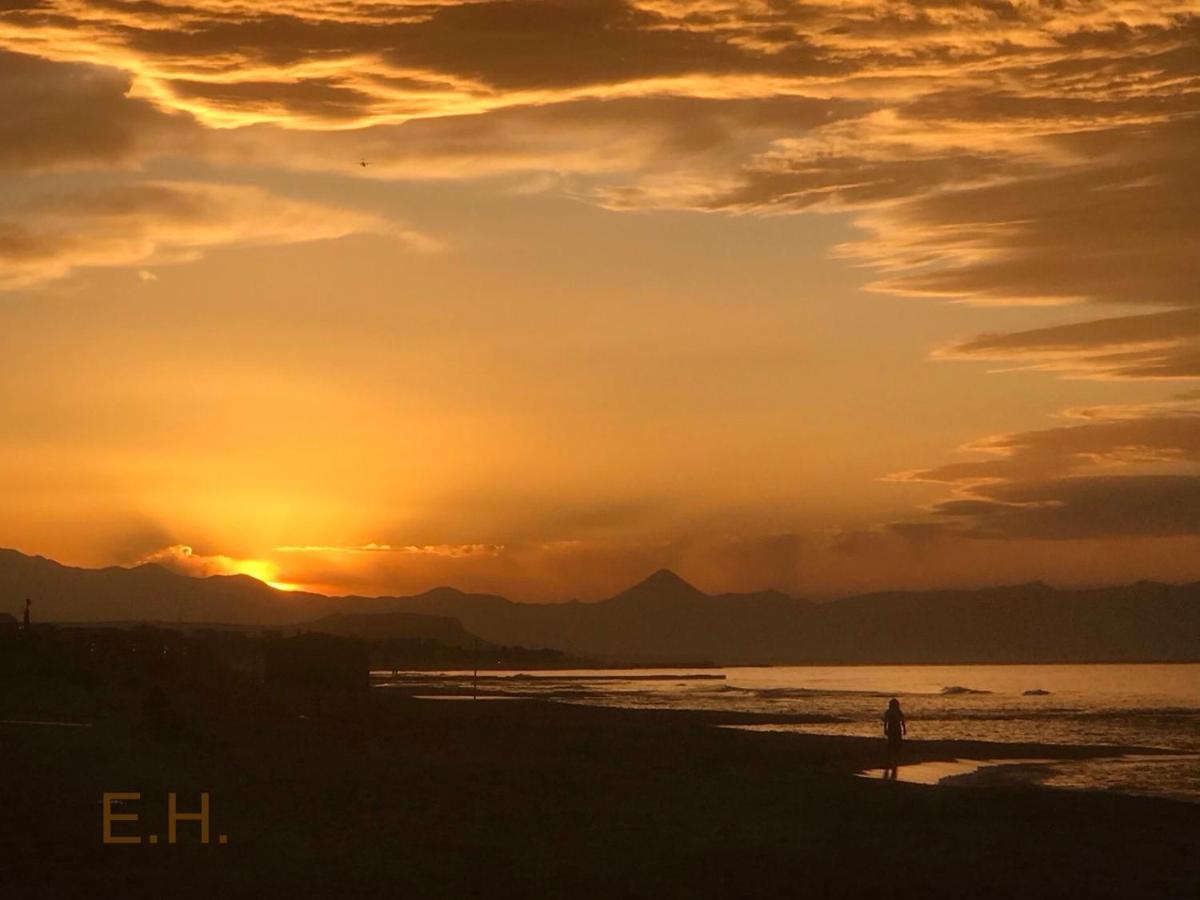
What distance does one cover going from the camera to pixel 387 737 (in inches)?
1485

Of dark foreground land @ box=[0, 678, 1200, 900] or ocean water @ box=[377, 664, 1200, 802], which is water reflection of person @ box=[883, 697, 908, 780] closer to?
ocean water @ box=[377, 664, 1200, 802]

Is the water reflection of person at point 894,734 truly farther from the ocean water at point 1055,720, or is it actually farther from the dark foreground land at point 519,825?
the dark foreground land at point 519,825

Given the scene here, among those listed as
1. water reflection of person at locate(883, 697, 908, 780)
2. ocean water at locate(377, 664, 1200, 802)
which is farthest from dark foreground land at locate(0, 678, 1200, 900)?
ocean water at locate(377, 664, 1200, 802)

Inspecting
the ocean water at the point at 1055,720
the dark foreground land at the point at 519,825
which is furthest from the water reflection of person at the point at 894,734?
the dark foreground land at the point at 519,825

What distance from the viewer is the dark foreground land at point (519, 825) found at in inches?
662

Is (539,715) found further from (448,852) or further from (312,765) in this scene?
(448,852)

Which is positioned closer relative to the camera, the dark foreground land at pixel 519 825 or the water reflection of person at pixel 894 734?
the dark foreground land at pixel 519 825

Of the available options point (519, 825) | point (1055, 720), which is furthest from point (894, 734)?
point (1055, 720)

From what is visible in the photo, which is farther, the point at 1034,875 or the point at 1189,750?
the point at 1189,750

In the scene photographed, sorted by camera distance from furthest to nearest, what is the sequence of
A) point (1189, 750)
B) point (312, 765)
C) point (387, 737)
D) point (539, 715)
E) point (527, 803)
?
point (539, 715)
point (1189, 750)
point (387, 737)
point (312, 765)
point (527, 803)

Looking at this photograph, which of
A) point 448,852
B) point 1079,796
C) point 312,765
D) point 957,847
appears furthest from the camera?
point 1079,796

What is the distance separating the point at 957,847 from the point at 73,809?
12952 millimetres

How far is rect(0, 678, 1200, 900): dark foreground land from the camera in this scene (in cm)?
1681

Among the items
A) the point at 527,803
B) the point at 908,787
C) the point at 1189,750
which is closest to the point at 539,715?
the point at 1189,750
